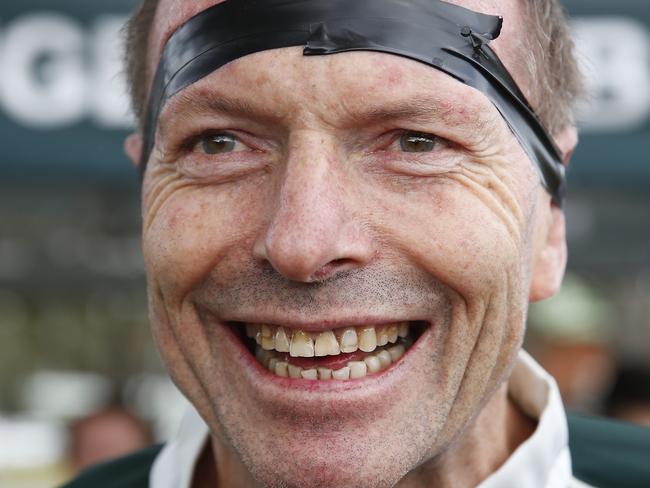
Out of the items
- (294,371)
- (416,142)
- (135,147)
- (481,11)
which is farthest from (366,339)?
→ (135,147)

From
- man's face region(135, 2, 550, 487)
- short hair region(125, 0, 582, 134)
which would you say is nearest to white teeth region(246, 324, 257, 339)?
man's face region(135, 2, 550, 487)

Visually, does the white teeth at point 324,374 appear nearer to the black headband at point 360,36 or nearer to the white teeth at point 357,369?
the white teeth at point 357,369

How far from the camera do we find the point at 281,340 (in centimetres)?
208

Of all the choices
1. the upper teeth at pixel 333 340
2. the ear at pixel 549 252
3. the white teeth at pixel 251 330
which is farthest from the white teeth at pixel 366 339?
the ear at pixel 549 252

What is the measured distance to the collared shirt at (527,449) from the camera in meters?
2.29

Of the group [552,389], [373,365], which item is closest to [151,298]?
[373,365]

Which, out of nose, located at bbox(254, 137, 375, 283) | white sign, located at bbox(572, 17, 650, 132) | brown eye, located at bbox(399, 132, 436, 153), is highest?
white sign, located at bbox(572, 17, 650, 132)

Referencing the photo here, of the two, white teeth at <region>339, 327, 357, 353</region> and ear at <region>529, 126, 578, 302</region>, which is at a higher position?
ear at <region>529, 126, 578, 302</region>

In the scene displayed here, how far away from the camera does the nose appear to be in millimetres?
1901

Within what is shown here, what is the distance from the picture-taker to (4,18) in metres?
4.89

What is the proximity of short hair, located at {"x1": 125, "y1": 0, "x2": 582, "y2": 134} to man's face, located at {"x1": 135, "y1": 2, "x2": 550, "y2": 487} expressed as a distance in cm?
20

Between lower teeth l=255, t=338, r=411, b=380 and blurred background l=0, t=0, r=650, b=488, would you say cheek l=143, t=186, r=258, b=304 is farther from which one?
blurred background l=0, t=0, r=650, b=488

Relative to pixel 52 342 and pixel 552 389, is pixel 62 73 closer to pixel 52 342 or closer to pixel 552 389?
pixel 552 389

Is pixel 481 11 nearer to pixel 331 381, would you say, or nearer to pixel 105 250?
pixel 331 381
